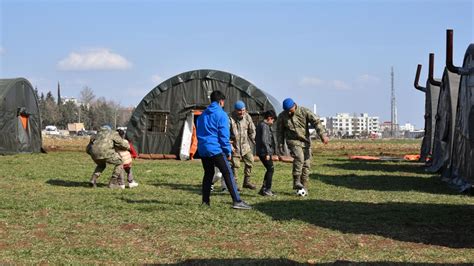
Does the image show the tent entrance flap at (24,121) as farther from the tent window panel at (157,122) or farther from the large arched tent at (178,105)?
the tent window panel at (157,122)

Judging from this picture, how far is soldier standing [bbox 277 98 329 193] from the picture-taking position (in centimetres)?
1191

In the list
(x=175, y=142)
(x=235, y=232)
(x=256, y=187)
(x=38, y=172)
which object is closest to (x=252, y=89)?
(x=175, y=142)

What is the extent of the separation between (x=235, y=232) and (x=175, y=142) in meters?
18.7

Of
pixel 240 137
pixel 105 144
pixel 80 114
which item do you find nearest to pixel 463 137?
pixel 240 137

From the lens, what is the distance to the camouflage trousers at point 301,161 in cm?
1188

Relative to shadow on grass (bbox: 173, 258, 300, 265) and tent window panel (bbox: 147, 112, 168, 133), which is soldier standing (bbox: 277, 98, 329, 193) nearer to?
shadow on grass (bbox: 173, 258, 300, 265)

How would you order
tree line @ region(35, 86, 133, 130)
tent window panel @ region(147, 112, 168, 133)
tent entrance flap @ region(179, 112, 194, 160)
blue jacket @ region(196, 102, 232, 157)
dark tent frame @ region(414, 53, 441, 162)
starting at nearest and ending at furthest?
blue jacket @ region(196, 102, 232, 157) < dark tent frame @ region(414, 53, 441, 162) < tent entrance flap @ region(179, 112, 194, 160) < tent window panel @ region(147, 112, 168, 133) < tree line @ region(35, 86, 133, 130)

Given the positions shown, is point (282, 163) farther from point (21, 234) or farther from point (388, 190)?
point (21, 234)

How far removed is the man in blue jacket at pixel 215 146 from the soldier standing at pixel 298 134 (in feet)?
7.09

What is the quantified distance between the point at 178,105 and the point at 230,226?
18.6 m

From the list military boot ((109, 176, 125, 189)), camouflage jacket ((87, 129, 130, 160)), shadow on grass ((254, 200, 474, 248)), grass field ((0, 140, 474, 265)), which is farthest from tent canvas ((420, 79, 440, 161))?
military boot ((109, 176, 125, 189))

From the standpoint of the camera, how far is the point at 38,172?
56.1ft

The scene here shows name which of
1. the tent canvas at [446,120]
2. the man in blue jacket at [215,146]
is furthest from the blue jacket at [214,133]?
the tent canvas at [446,120]

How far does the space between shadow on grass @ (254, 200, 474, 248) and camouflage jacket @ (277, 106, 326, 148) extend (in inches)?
55.9
